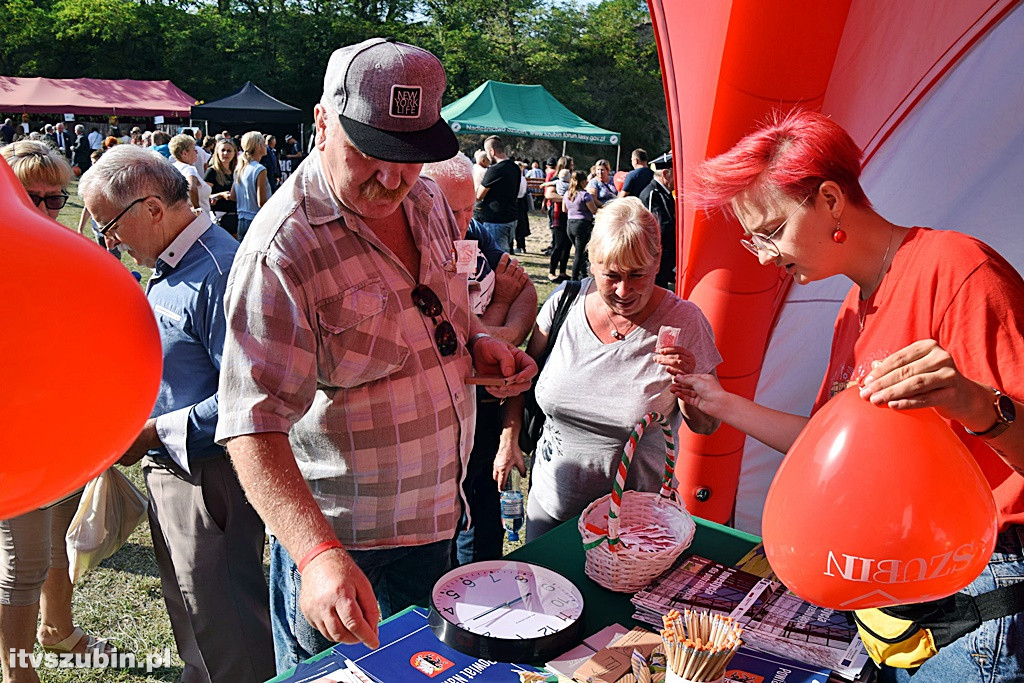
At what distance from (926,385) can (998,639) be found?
61cm

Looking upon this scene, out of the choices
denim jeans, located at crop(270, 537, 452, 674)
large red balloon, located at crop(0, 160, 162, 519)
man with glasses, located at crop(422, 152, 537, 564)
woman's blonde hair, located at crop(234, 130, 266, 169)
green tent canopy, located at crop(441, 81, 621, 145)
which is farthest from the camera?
green tent canopy, located at crop(441, 81, 621, 145)

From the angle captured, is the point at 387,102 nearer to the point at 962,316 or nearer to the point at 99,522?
the point at 962,316

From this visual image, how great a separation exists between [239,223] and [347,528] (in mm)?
7085

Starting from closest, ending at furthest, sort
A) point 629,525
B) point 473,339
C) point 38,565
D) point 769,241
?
point 769,241 < point 473,339 < point 629,525 < point 38,565

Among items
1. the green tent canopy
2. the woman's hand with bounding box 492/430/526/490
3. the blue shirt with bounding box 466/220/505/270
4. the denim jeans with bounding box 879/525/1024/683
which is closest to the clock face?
the denim jeans with bounding box 879/525/1024/683

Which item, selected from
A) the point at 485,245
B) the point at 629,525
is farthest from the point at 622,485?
the point at 485,245

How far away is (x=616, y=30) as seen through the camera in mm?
33625

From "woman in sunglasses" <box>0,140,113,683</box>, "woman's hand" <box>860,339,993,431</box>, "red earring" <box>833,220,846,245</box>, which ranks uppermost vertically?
"red earring" <box>833,220,846,245</box>

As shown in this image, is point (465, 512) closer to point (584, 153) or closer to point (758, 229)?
point (758, 229)

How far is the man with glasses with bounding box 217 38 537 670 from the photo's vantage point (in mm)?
1488

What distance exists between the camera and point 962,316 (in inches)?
55.4

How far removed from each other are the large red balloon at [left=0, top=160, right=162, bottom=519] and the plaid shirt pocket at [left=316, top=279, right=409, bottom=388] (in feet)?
1.99

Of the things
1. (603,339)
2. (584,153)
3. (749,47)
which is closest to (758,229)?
(603,339)

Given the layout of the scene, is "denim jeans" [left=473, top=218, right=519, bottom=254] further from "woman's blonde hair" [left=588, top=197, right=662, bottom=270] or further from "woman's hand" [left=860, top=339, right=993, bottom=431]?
"woman's hand" [left=860, top=339, right=993, bottom=431]
